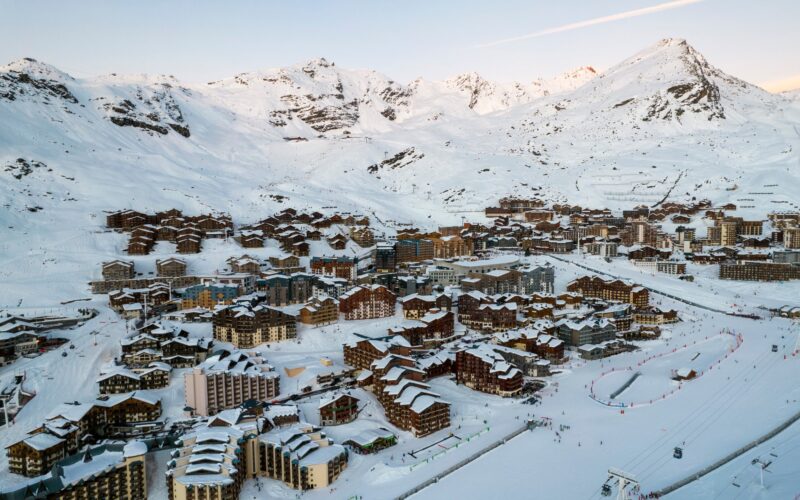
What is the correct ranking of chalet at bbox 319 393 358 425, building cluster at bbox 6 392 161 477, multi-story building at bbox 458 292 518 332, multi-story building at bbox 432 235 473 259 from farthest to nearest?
multi-story building at bbox 432 235 473 259
multi-story building at bbox 458 292 518 332
chalet at bbox 319 393 358 425
building cluster at bbox 6 392 161 477

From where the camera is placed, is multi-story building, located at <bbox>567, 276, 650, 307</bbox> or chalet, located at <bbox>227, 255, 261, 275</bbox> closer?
multi-story building, located at <bbox>567, 276, 650, 307</bbox>

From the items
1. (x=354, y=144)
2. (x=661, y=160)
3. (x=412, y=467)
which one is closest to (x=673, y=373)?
(x=412, y=467)

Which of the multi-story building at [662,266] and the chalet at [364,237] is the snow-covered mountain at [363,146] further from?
the multi-story building at [662,266]

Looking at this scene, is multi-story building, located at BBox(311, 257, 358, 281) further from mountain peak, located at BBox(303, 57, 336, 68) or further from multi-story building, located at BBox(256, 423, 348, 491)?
mountain peak, located at BBox(303, 57, 336, 68)

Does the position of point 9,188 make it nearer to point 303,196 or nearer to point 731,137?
point 303,196

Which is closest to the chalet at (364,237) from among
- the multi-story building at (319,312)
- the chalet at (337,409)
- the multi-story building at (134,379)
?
the multi-story building at (319,312)

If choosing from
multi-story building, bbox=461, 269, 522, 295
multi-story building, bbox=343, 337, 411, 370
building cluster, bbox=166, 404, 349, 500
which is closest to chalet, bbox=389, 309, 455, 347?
multi-story building, bbox=343, 337, 411, 370
